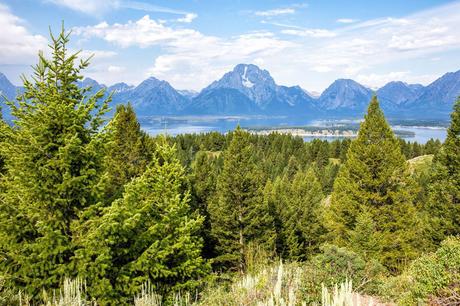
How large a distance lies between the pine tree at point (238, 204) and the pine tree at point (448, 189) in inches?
455

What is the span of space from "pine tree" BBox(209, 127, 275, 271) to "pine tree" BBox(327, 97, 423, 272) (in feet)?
20.9

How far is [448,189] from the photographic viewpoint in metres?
20.8

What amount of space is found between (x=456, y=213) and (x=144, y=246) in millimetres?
19610

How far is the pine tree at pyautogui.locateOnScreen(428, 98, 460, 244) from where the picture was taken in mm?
20562

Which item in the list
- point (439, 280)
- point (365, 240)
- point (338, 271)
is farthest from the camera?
point (365, 240)

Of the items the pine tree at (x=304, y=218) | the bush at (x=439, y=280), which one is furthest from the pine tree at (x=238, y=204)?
the bush at (x=439, y=280)

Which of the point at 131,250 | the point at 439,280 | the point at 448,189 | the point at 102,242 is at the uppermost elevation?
the point at 102,242

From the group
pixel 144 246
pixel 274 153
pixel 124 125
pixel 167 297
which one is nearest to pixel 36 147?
pixel 144 246

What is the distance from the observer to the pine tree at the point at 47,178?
8953 mm

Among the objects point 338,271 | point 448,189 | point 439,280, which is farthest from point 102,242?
point 448,189

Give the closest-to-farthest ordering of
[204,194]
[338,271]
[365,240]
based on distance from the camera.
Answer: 1. [338,271]
2. [365,240]
3. [204,194]

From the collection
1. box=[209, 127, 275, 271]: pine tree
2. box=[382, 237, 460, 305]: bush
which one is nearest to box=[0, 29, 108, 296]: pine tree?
box=[382, 237, 460, 305]: bush

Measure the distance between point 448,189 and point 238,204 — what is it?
14.3 metres

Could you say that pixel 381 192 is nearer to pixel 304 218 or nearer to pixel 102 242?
pixel 304 218
